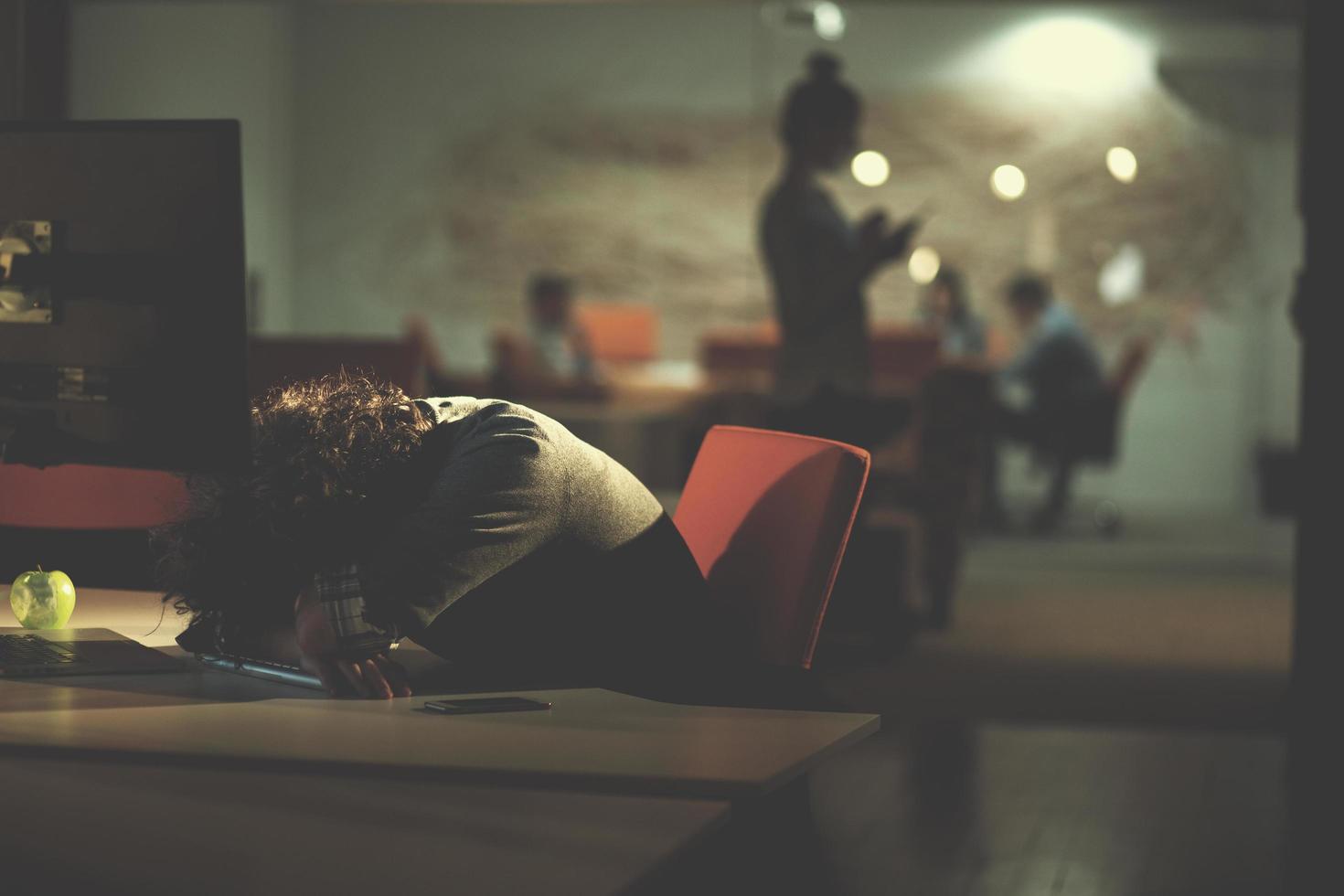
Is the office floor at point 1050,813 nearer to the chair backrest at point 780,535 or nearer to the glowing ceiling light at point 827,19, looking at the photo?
the chair backrest at point 780,535

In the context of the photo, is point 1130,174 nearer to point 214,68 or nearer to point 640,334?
point 640,334

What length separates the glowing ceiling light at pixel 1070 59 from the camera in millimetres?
7711

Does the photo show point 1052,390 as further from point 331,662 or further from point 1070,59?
point 331,662

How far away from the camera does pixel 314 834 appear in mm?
1186

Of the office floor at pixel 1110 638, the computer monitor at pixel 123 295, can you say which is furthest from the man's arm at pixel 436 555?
the office floor at pixel 1110 638

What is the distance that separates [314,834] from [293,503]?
1.78 ft

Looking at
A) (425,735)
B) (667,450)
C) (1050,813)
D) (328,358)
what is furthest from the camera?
(667,450)

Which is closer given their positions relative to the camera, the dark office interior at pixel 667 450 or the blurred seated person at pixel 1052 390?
the dark office interior at pixel 667 450

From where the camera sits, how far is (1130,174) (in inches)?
301

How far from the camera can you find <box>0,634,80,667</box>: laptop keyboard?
5.68 ft

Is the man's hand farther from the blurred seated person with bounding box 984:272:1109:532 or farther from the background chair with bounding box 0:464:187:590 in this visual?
the blurred seated person with bounding box 984:272:1109:532

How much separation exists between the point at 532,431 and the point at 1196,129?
6.44 meters

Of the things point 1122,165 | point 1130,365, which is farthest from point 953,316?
point 1122,165

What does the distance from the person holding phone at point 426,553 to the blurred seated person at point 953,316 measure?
631 cm
